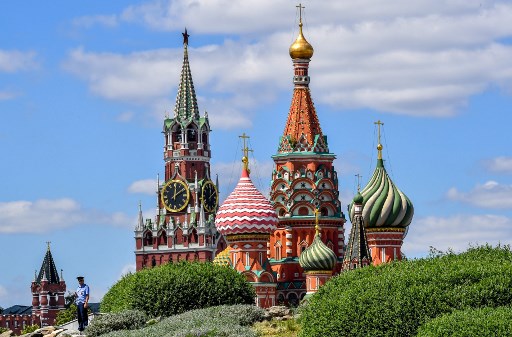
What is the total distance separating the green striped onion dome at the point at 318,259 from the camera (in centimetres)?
9300

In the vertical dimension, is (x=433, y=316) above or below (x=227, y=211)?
below

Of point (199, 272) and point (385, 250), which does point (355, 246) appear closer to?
point (385, 250)

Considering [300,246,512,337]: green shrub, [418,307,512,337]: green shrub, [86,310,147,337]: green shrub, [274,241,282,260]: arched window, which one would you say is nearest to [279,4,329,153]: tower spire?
[274,241,282,260]: arched window

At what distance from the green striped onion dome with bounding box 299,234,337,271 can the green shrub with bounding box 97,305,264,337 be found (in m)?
35.4

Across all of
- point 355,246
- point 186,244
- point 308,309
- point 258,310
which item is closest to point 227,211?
point 355,246

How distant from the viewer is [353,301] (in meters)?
47.4

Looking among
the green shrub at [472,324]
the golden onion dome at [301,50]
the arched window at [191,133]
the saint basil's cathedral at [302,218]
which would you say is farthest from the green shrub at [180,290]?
the arched window at [191,133]

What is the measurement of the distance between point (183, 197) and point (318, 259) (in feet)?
239

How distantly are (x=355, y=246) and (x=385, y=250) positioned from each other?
199 inches

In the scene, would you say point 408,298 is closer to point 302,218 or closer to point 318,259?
point 318,259

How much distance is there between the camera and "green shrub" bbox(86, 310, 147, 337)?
54.0 metres

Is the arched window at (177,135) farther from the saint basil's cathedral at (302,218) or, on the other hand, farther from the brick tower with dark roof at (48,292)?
the saint basil's cathedral at (302,218)

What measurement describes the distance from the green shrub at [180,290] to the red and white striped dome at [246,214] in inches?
902

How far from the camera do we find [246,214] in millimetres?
89875
